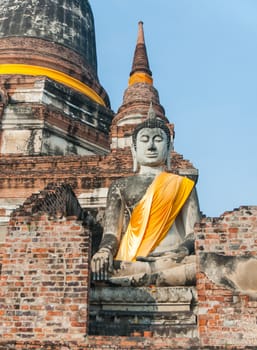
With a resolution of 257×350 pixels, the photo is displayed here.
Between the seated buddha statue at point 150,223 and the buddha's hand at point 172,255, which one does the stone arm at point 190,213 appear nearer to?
the seated buddha statue at point 150,223

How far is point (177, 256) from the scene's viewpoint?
7020mm

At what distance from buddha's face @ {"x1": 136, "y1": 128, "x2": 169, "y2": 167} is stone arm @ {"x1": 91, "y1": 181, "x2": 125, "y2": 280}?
23.2 inches

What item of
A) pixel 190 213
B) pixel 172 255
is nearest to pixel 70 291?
pixel 172 255

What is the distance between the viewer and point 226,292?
527 centimetres

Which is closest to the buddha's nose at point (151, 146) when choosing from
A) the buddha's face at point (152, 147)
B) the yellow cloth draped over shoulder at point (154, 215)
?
the buddha's face at point (152, 147)

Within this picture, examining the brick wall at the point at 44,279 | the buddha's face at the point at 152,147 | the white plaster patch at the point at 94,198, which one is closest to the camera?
the brick wall at the point at 44,279

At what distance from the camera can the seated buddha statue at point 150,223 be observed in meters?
A: 6.85

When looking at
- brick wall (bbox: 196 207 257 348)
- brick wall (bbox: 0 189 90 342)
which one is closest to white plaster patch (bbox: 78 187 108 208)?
brick wall (bbox: 0 189 90 342)

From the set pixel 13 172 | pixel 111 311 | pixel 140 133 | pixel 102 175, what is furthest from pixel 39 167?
pixel 111 311

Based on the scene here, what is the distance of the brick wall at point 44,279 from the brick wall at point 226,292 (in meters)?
1.07

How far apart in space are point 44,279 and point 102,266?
1563 millimetres

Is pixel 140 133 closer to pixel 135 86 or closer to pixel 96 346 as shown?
pixel 96 346

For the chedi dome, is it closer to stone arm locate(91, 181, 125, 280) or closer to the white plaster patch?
the white plaster patch

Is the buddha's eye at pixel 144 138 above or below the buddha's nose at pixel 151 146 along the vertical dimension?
above
